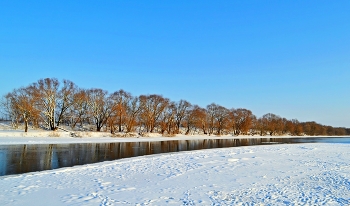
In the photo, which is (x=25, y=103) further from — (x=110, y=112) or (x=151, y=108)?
(x=151, y=108)

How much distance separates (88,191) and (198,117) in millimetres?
75923

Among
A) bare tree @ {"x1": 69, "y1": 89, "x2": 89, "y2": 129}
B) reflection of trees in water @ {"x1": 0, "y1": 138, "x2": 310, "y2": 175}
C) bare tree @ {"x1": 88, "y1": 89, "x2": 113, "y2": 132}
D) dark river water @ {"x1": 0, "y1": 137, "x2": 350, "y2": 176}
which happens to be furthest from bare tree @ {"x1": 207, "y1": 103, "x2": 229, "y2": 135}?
reflection of trees in water @ {"x1": 0, "y1": 138, "x2": 310, "y2": 175}

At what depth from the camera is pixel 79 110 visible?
64.4 metres

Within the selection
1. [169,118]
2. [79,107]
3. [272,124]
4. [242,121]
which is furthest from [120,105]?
[272,124]

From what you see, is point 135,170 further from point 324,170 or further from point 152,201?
point 324,170

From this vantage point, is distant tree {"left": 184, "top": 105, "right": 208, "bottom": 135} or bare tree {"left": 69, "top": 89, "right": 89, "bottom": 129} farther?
distant tree {"left": 184, "top": 105, "right": 208, "bottom": 135}

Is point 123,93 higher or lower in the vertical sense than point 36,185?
higher

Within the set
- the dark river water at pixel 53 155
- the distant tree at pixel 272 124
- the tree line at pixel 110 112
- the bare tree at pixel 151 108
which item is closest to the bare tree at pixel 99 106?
the tree line at pixel 110 112

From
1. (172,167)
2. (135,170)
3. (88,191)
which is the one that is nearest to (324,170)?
(172,167)

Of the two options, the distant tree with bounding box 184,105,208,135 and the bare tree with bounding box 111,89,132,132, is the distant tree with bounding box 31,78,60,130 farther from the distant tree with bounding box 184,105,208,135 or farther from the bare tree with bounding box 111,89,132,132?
the distant tree with bounding box 184,105,208,135

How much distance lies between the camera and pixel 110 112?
62938mm

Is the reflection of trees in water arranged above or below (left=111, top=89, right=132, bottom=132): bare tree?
below

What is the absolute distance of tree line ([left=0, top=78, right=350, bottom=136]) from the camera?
174 feet

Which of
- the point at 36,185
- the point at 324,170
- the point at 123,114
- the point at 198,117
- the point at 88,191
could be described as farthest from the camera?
the point at 198,117
